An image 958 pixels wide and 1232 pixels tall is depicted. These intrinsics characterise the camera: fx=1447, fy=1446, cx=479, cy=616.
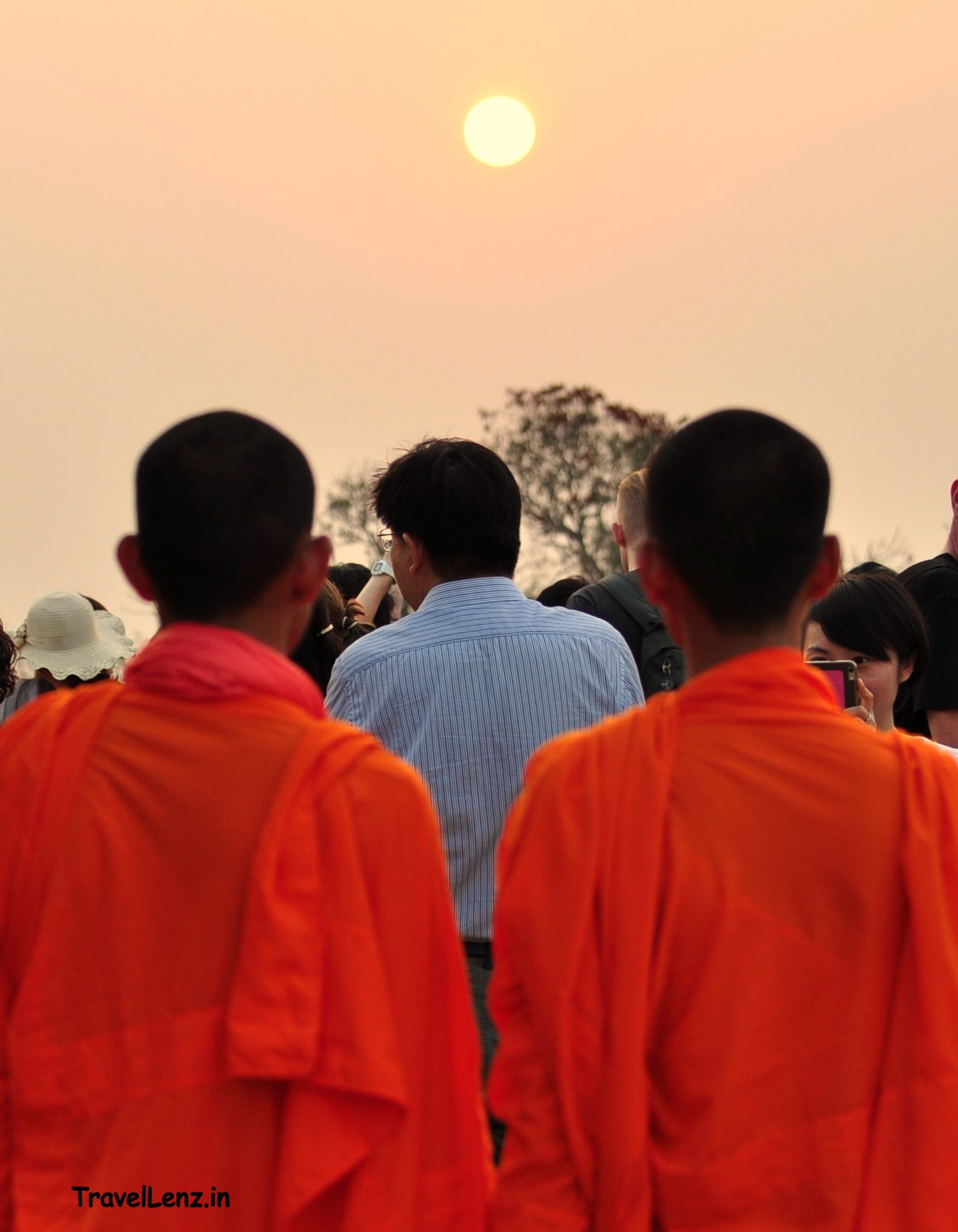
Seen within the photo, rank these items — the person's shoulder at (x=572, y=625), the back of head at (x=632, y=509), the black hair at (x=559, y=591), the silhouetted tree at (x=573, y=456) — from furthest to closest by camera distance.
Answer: the silhouetted tree at (x=573, y=456), the black hair at (x=559, y=591), the back of head at (x=632, y=509), the person's shoulder at (x=572, y=625)

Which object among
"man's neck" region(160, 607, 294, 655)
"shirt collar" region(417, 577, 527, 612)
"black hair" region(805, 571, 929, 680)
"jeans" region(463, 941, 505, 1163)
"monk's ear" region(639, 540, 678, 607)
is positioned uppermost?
"monk's ear" region(639, 540, 678, 607)

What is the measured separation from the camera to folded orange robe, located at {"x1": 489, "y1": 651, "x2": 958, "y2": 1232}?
2127mm

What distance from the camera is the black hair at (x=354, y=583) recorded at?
675 centimetres

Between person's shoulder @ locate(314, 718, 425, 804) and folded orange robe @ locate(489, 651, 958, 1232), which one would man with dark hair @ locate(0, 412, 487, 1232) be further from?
folded orange robe @ locate(489, 651, 958, 1232)

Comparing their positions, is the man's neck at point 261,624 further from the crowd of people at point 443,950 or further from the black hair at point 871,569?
the black hair at point 871,569

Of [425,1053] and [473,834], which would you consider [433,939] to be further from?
[473,834]

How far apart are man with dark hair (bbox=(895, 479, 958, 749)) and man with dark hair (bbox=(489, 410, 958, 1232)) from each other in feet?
8.37

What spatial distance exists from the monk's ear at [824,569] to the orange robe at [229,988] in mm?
741

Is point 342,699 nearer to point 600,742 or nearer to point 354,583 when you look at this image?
point 600,742

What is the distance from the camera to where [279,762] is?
215 centimetres

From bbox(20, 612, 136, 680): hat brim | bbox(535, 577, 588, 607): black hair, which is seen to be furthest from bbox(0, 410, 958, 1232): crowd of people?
bbox(535, 577, 588, 607): black hair

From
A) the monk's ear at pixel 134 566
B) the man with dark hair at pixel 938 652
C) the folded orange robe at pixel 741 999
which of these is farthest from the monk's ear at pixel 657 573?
the man with dark hair at pixel 938 652

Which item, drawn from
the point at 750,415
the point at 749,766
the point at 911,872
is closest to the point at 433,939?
the point at 749,766

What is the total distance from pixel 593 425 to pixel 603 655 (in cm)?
3039
